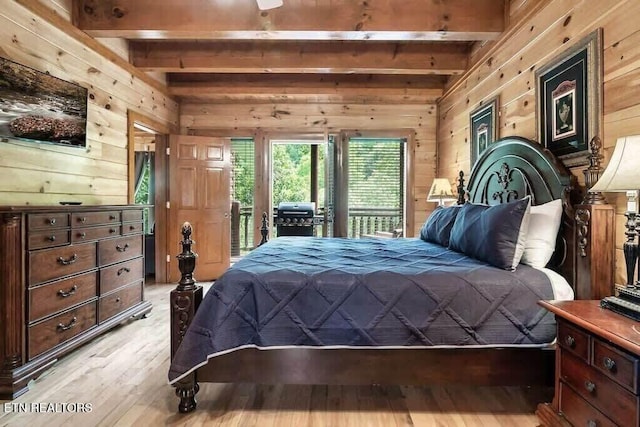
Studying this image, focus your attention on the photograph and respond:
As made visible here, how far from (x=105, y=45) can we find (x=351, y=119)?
3030 mm

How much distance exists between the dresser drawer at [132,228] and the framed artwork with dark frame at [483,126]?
3324mm

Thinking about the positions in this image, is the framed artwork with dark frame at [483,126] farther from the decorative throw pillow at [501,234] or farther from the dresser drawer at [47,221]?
the dresser drawer at [47,221]

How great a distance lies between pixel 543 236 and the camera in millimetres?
1972

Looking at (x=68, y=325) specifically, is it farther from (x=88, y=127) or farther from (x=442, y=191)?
(x=442, y=191)

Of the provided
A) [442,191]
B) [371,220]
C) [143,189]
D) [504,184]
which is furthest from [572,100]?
[143,189]

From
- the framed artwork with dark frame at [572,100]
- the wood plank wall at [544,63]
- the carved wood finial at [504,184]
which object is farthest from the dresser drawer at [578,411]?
the carved wood finial at [504,184]

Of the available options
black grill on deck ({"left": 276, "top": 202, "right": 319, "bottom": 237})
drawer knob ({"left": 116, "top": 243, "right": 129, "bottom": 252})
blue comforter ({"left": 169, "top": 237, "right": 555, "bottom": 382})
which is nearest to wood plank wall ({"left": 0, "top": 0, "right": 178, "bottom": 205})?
drawer knob ({"left": 116, "top": 243, "right": 129, "bottom": 252})

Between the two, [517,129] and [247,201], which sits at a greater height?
[517,129]

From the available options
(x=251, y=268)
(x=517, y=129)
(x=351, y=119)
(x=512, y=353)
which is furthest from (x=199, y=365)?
(x=351, y=119)

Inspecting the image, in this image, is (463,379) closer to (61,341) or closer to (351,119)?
(61,341)

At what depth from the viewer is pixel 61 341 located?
2.30 metres

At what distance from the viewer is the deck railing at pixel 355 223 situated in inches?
244

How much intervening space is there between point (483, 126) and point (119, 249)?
3469 millimetres

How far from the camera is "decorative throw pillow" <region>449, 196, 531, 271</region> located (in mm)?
1885
